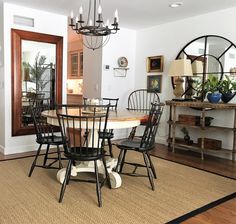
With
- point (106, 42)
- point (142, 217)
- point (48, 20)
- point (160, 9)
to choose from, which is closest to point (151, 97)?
point (106, 42)

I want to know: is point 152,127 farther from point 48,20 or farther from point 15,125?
point 48,20

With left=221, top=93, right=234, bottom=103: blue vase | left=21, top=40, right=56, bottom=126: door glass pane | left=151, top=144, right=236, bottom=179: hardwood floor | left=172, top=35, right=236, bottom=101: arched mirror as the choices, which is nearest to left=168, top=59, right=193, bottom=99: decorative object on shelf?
left=172, top=35, right=236, bottom=101: arched mirror

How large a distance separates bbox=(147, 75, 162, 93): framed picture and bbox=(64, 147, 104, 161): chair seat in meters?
3.05

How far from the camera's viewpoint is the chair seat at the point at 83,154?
2.43m

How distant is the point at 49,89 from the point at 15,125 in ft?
2.77

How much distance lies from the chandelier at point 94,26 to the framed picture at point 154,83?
1178 mm

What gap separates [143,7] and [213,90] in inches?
66.8

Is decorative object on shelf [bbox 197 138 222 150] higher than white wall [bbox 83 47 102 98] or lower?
lower

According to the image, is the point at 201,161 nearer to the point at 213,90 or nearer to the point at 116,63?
the point at 213,90

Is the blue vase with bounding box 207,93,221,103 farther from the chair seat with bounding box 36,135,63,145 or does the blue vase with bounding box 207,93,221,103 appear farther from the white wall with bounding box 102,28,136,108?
the chair seat with bounding box 36,135,63,145

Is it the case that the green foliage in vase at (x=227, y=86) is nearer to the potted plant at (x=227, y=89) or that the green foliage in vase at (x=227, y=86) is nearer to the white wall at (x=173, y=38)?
the potted plant at (x=227, y=89)

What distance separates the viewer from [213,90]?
414 cm

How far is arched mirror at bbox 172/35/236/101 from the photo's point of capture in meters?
4.19

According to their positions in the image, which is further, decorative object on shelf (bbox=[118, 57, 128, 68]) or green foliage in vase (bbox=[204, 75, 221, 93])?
decorative object on shelf (bbox=[118, 57, 128, 68])
